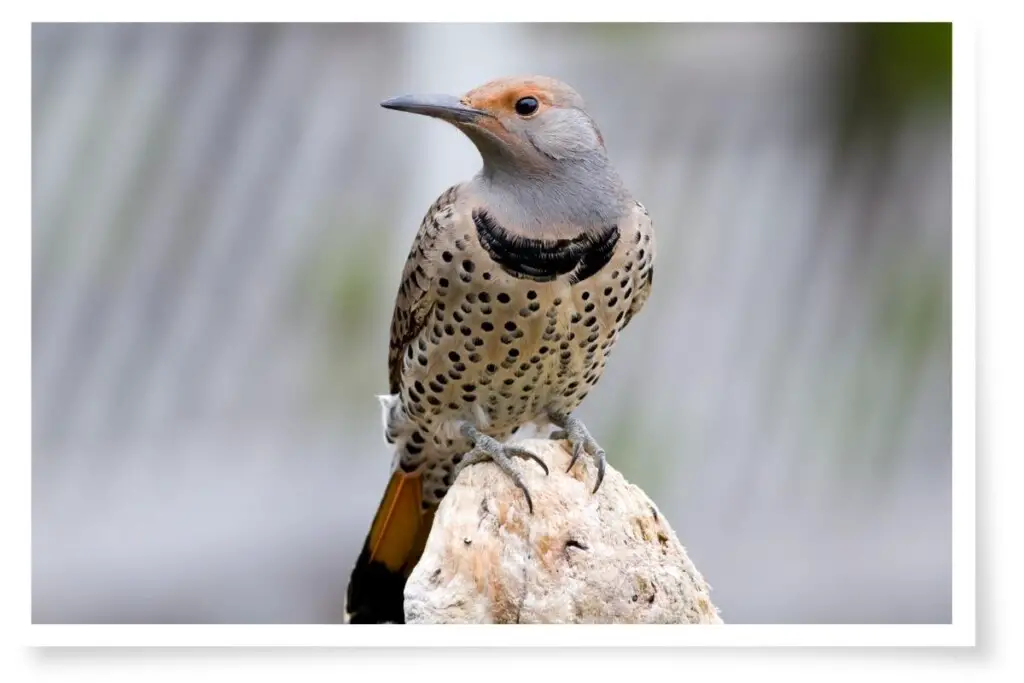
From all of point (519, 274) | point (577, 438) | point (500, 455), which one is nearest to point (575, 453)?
point (577, 438)

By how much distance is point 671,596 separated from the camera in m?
3.08

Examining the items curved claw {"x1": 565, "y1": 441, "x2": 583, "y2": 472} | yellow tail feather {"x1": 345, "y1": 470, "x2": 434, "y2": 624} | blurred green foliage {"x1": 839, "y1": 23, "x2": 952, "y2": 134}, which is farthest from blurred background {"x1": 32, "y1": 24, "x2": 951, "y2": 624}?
curved claw {"x1": 565, "y1": 441, "x2": 583, "y2": 472}

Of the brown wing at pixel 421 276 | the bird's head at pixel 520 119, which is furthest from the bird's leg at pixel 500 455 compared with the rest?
the bird's head at pixel 520 119

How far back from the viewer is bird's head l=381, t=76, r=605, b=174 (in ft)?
10.0

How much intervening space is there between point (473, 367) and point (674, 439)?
779 mm

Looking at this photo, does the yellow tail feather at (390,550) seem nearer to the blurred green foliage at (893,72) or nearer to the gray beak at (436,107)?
the gray beak at (436,107)

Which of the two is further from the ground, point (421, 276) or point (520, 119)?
point (520, 119)

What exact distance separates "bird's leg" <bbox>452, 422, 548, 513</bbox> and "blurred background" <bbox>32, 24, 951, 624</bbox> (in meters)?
0.60

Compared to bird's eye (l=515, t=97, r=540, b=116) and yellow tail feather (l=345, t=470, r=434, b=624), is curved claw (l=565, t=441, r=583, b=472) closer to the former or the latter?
yellow tail feather (l=345, t=470, r=434, b=624)

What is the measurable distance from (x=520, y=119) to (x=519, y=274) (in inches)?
14.1

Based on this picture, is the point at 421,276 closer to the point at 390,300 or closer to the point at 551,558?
the point at 390,300

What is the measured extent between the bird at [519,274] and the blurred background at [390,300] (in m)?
0.41

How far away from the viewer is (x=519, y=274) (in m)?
3.07

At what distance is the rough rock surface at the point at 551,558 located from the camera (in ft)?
9.85
